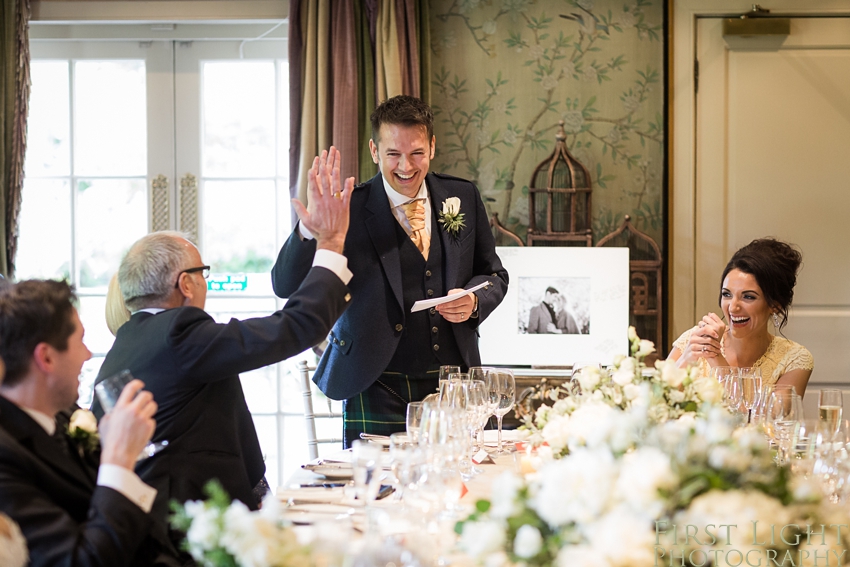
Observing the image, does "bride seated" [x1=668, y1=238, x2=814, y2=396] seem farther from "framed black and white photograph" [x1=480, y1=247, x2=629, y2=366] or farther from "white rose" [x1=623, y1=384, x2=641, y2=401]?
"white rose" [x1=623, y1=384, x2=641, y2=401]

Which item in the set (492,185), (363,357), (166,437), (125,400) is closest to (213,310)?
(492,185)

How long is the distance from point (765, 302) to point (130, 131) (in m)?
3.29

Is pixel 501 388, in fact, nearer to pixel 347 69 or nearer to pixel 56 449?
pixel 56 449

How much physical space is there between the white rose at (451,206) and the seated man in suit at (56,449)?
1611 millimetres

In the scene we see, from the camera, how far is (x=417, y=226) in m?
2.95

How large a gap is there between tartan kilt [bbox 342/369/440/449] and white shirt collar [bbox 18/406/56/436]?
1470mm

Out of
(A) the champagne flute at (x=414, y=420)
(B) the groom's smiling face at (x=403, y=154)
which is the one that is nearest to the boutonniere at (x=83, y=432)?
(A) the champagne flute at (x=414, y=420)

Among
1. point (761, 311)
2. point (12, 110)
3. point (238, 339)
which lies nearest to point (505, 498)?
point (238, 339)

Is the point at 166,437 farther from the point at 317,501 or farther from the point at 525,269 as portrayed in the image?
the point at 525,269

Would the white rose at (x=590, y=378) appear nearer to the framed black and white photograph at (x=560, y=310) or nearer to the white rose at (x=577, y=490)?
the white rose at (x=577, y=490)

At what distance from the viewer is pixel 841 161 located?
4.27 meters

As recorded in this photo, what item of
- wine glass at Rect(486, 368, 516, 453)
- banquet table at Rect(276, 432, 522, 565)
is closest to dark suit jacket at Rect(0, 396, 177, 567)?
banquet table at Rect(276, 432, 522, 565)

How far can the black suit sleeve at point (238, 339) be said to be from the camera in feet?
6.21

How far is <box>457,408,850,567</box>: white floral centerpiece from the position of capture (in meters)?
0.95
